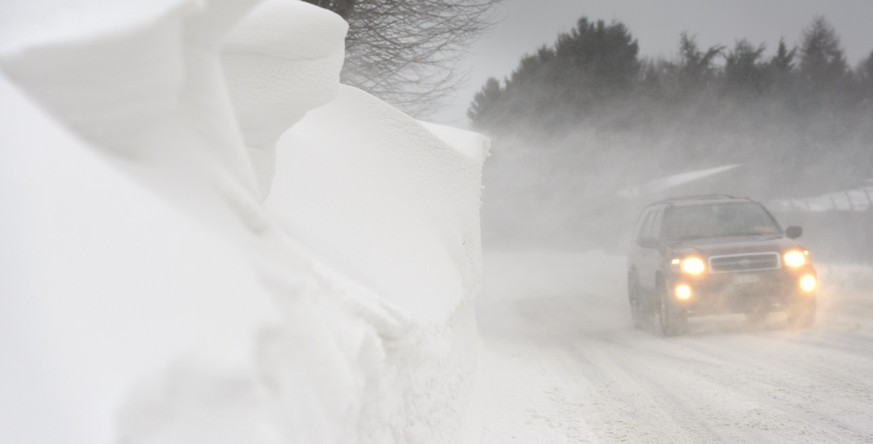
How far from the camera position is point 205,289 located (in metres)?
1.96

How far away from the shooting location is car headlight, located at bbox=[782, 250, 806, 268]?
11469 millimetres

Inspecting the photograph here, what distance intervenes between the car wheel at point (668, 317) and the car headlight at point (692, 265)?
34 cm

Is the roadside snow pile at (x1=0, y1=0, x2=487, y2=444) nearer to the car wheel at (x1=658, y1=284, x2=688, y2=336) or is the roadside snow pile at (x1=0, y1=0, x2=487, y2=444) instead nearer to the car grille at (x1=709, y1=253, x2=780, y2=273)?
the car wheel at (x1=658, y1=284, x2=688, y2=336)

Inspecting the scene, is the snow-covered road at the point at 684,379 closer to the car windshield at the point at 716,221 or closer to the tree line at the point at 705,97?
the car windshield at the point at 716,221

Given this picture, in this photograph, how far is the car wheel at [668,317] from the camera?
1152 centimetres

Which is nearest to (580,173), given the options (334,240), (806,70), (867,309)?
(806,70)

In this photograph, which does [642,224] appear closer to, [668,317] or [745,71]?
[668,317]

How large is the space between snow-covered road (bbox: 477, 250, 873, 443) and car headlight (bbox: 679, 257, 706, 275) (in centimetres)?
79

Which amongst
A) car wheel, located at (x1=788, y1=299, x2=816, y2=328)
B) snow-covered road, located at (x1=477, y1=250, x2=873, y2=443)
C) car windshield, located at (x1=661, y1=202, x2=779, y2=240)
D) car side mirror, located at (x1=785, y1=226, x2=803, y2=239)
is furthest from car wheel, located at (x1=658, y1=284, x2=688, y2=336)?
car side mirror, located at (x1=785, y1=226, x2=803, y2=239)

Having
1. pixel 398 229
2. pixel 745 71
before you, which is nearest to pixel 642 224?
pixel 398 229

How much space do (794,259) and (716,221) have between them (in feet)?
4.20

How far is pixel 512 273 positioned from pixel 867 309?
650 inches

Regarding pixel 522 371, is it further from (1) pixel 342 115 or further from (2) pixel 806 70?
(2) pixel 806 70

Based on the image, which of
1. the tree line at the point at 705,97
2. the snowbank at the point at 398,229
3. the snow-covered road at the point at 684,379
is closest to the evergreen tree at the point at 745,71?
the tree line at the point at 705,97
